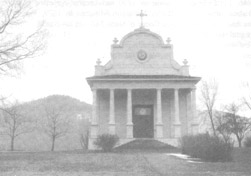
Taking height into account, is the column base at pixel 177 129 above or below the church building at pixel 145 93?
below

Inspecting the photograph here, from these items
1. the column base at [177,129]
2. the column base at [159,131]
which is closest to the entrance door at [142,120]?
the column base at [159,131]

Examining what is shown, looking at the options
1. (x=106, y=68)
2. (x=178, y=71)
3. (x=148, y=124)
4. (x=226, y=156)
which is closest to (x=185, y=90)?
(x=178, y=71)

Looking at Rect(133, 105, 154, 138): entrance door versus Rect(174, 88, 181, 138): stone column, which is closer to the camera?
Rect(174, 88, 181, 138): stone column

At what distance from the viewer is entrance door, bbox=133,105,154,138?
105 ft

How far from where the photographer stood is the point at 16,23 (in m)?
20.8

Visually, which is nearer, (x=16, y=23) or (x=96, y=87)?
(x=16, y=23)

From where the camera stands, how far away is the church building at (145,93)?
99.7 ft

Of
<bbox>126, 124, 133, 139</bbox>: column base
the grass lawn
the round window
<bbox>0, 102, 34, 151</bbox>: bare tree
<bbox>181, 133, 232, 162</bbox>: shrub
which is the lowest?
the grass lawn

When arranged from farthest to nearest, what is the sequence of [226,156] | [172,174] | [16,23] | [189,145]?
[16,23] → [189,145] → [226,156] → [172,174]

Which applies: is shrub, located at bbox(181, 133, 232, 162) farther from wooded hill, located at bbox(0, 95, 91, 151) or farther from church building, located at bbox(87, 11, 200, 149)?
wooded hill, located at bbox(0, 95, 91, 151)

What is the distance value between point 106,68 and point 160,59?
5.15m

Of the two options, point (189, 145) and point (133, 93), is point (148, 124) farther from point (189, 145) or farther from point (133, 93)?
point (189, 145)

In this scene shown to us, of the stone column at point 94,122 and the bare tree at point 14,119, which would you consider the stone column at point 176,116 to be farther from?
the bare tree at point 14,119

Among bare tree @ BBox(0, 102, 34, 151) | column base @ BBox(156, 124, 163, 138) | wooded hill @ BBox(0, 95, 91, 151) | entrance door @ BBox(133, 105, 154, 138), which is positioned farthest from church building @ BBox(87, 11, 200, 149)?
wooded hill @ BBox(0, 95, 91, 151)
